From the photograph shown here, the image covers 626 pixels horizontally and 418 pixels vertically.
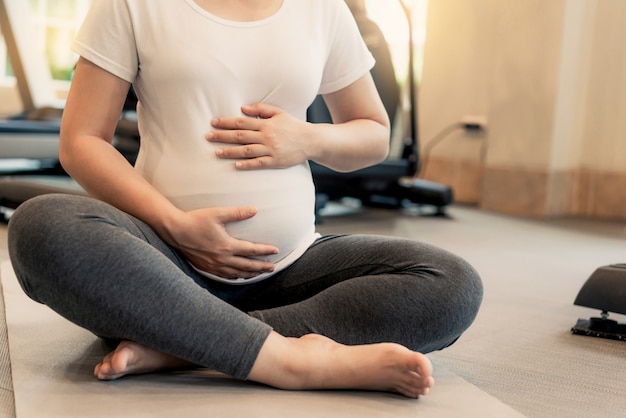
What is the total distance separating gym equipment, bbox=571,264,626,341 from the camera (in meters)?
1.49

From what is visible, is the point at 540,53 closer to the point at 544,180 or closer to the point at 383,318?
the point at 544,180

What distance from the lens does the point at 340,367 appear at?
1.00 meters

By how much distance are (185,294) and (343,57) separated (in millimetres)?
517

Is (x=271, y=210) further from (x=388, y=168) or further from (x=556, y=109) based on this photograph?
(x=556, y=109)

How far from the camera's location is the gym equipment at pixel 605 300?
149 centimetres

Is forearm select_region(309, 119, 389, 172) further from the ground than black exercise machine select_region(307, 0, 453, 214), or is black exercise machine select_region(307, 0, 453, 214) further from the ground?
forearm select_region(309, 119, 389, 172)

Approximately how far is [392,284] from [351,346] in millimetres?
126

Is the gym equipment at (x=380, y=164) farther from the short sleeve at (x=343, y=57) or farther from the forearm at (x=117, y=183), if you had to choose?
the forearm at (x=117, y=183)

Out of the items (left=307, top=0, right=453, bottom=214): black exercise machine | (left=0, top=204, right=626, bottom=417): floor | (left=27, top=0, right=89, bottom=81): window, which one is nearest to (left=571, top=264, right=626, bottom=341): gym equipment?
(left=0, top=204, right=626, bottom=417): floor

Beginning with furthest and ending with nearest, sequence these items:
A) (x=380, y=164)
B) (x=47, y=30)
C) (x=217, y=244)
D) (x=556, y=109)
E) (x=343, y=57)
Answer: (x=47, y=30), (x=556, y=109), (x=380, y=164), (x=343, y=57), (x=217, y=244)

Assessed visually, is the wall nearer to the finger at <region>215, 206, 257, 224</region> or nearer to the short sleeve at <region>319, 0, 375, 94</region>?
the short sleeve at <region>319, 0, 375, 94</region>

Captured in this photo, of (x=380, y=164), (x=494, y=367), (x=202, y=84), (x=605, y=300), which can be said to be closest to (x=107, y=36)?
(x=202, y=84)

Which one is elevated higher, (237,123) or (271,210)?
(237,123)

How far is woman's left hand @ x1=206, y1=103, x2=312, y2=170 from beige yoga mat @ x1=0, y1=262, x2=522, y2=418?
317 mm
